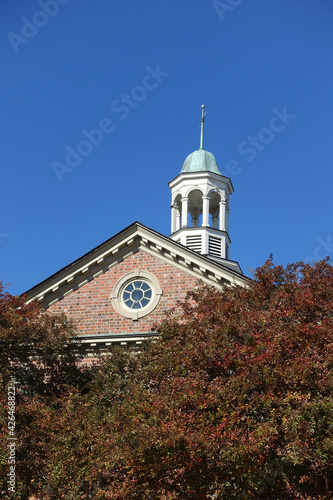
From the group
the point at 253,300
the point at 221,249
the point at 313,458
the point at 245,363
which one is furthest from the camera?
the point at 221,249

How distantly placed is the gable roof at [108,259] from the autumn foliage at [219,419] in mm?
6950

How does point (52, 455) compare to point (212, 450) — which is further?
point (52, 455)

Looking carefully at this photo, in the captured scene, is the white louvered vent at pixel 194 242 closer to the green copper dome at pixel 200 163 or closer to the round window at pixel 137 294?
the green copper dome at pixel 200 163

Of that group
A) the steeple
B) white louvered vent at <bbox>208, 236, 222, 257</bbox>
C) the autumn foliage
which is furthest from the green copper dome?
the autumn foliage

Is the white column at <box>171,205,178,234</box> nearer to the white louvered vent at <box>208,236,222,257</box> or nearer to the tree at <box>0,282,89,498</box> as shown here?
the white louvered vent at <box>208,236,222,257</box>

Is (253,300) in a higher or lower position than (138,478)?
higher

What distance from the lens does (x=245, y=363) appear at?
20.9 metres

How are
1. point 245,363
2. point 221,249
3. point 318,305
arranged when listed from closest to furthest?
1. point 245,363
2. point 318,305
3. point 221,249

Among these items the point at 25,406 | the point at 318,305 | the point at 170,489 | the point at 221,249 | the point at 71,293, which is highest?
the point at 221,249

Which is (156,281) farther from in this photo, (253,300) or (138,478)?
(138,478)

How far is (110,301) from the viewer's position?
3053cm

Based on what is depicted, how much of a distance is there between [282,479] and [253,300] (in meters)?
6.18

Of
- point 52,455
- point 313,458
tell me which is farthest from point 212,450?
point 52,455

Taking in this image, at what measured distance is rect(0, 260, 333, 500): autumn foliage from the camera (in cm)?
1927
